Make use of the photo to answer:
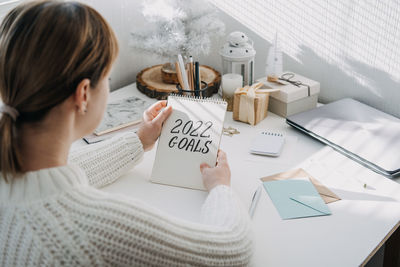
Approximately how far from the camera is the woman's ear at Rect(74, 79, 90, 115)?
690 mm

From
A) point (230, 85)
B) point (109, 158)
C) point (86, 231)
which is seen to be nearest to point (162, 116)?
point (109, 158)

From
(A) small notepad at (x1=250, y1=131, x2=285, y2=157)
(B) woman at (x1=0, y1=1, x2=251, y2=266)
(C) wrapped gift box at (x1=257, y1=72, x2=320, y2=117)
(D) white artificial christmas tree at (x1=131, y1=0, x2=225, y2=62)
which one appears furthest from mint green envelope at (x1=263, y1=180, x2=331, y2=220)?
(D) white artificial christmas tree at (x1=131, y1=0, x2=225, y2=62)

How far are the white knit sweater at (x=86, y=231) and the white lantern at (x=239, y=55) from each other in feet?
2.59

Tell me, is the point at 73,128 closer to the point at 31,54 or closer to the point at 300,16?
the point at 31,54

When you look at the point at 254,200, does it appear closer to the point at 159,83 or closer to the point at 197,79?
the point at 197,79

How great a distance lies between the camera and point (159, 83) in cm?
159

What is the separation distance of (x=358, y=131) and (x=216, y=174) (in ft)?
1.59

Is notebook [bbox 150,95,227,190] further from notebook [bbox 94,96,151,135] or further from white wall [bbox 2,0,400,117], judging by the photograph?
white wall [bbox 2,0,400,117]

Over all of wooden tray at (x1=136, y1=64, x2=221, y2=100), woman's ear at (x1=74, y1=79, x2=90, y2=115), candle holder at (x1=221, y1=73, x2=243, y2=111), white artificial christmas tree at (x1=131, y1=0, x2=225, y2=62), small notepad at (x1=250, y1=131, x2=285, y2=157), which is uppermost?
woman's ear at (x1=74, y1=79, x2=90, y2=115)

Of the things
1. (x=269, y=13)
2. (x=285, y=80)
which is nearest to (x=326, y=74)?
(x=285, y=80)

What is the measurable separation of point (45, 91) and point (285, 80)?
0.95 m

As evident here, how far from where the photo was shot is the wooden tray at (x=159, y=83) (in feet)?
5.00

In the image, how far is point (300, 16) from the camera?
4.97 feet

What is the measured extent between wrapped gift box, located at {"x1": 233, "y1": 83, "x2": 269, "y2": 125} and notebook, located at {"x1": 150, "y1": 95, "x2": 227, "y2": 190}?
0.70ft
